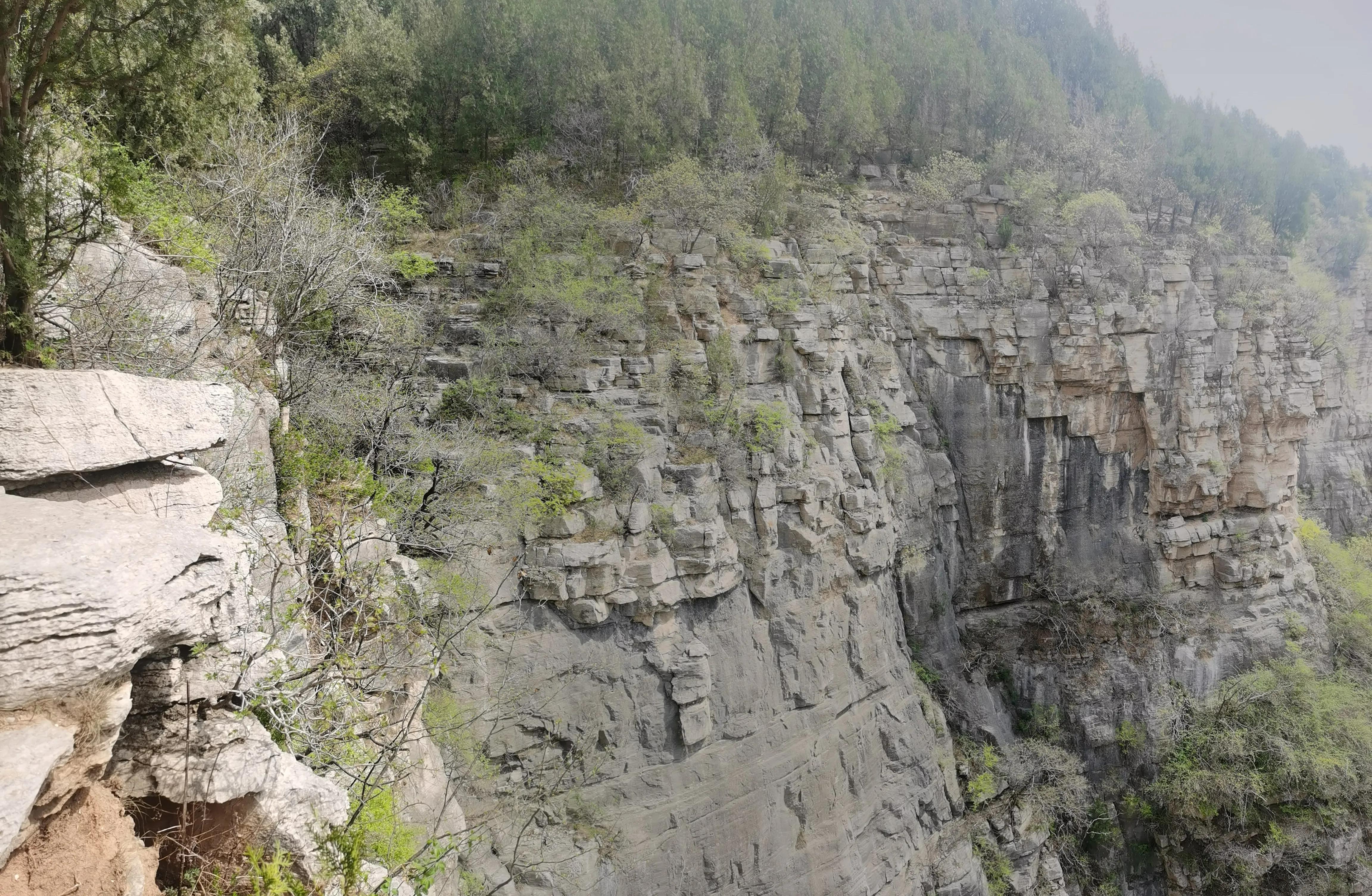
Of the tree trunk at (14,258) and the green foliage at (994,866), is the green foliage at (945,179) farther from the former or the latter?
the tree trunk at (14,258)

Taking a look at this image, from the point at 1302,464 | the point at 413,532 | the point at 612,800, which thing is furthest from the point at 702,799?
the point at 1302,464

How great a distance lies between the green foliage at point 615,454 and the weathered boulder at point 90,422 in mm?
6679

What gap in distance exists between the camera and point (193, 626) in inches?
152

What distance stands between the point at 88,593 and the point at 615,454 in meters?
8.52

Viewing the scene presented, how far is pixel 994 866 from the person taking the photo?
1590cm

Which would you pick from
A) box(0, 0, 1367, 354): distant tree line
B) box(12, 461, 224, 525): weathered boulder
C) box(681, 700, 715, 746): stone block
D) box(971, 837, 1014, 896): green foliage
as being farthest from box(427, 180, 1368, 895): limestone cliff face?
box(12, 461, 224, 525): weathered boulder

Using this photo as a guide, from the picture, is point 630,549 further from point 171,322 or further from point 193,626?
point 193,626

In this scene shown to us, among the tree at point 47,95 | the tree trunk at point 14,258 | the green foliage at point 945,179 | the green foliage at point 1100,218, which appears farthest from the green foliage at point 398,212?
the green foliage at point 1100,218

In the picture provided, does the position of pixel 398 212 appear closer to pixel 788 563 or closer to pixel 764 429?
pixel 764 429

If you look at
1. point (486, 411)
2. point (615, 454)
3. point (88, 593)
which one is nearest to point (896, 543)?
point (615, 454)

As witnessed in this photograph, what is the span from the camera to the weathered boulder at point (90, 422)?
4059 millimetres

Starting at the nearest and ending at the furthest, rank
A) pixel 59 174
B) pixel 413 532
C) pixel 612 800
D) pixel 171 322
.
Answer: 1. pixel 59 174
2. pixel 171 322
3. pixel 413 532
4. pixel 612 800

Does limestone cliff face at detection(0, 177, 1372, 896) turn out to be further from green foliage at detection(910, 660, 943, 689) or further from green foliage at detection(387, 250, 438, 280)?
green foliage at detection(910, 660, 943, 689)

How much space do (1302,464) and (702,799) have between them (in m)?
28.6
